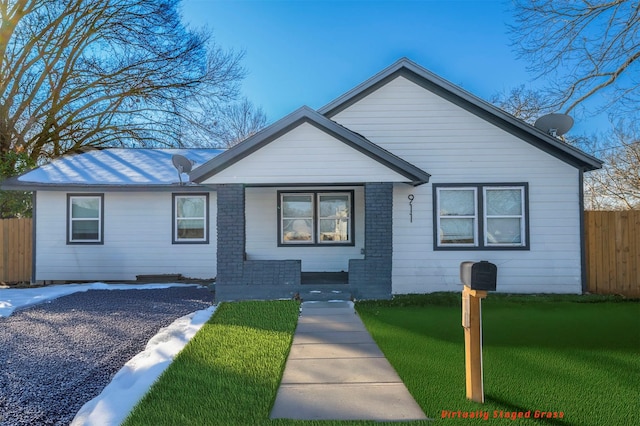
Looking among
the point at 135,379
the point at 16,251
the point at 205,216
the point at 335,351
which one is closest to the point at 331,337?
the point at 335,351

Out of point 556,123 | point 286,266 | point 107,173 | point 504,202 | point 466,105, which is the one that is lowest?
point 286,266

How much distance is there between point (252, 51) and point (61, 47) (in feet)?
30.7

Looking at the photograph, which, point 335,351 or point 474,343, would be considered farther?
point 335,351

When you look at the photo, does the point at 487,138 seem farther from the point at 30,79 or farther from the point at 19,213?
the point at 30,79

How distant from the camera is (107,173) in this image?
11586 millimetres

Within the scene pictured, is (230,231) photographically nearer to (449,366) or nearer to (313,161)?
(313,161)

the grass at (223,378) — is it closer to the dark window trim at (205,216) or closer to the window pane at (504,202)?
the dark window trim at (205,216)

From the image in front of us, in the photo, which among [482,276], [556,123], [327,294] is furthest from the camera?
[556,123]

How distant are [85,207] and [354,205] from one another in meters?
8.25

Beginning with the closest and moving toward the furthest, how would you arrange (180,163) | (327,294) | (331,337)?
1. (331,337)
2. (327,294)
3. (180,163)

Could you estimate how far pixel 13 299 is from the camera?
8719 millimetres

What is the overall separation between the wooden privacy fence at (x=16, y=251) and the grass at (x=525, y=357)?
10.6 metres

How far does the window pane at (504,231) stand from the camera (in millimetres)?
9117

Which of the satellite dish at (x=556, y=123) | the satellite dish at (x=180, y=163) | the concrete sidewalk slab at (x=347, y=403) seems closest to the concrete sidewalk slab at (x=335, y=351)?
the concrete sidewalk slab at (x=347, y=403)
